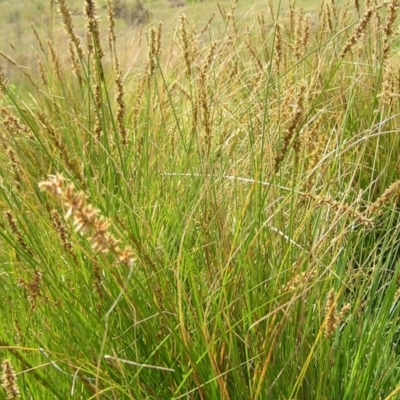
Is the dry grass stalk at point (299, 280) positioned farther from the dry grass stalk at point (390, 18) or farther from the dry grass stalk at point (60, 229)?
the dry grass stalk at point (390, 18)

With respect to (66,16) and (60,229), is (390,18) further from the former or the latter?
(60,229)

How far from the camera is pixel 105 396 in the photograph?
1165mm

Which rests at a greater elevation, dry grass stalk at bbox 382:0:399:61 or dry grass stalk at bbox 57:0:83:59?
dry grass stalk at bbox 57:0:83:59

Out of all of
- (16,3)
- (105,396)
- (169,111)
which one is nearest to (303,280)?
(105,396)

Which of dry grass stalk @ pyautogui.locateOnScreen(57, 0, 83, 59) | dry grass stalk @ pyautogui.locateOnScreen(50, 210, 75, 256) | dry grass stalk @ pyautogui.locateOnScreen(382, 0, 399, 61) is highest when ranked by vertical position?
dry grass stalk @ pyautogui.locateOnScreen(57, 0, 83, 59)

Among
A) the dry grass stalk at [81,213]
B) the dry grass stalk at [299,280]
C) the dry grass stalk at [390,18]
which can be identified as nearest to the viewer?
the dry grass stalk at [81,213]

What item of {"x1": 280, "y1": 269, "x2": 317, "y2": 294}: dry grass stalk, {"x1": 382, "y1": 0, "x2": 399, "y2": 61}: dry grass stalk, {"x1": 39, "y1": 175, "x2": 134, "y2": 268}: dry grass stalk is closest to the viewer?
{"x1": 39, "y1": 175, "x2": 134, "y2": 268}: dry grass stalk

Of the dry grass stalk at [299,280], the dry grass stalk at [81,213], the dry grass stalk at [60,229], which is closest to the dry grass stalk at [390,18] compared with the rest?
the dry grass stalk at [299,280]

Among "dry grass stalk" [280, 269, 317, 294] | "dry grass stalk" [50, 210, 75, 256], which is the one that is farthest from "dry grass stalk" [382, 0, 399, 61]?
"dry grass stalk" [50, 210, 75, 256]

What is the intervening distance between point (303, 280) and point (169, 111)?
1643 mm

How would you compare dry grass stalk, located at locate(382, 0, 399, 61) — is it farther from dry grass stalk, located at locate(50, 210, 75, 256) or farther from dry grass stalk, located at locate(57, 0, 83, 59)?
dry grass stalk, located at locate(50, 210, 75, 256)

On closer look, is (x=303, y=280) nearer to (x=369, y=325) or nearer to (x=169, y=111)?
(x=369, y=325)

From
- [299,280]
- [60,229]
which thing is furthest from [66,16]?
[299,280]

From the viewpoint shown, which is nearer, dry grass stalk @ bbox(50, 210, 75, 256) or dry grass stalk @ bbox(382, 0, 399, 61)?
dry grass stalk @ bbox(50, 210, 75, 256)
